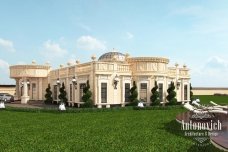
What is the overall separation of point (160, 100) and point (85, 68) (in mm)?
8342

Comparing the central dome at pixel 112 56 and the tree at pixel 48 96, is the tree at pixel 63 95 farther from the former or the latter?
the central dome at pixel 112 56

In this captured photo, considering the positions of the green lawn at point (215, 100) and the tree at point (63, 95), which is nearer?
the tree at point (63, 95)

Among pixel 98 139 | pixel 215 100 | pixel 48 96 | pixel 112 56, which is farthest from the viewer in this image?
pixel 215 100

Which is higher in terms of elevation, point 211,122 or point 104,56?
point 104,56

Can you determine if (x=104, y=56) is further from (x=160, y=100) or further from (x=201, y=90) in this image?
(x=201, y=90)

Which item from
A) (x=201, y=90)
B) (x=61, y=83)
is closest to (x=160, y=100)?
(x=61, y=83)

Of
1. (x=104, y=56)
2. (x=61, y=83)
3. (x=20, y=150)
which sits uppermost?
(x=104, y=56)

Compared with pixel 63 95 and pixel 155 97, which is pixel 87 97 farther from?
pixel 155 97

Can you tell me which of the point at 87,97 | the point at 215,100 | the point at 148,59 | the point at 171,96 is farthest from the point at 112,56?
the point at 215,100

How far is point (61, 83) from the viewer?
37.9 meters

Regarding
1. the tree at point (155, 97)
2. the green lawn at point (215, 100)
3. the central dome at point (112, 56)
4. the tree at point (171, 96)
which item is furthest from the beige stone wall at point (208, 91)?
the tree at point (155, 97)

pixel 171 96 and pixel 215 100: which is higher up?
pixel 171 96

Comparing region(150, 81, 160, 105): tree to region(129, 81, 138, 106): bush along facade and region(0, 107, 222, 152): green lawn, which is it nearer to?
region(129, 81, 138, 106): bush along facade

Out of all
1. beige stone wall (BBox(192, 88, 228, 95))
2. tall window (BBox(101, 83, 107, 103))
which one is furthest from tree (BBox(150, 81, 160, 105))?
beige stone wall (BBox(192, 88, 228, 95))
